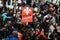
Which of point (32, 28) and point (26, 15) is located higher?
point (26, 15)

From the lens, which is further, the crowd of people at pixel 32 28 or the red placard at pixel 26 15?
the crowd of people at pixel 32 28

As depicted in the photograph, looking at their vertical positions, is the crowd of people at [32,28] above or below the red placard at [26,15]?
below

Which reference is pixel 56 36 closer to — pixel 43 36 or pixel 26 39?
pixel 43 36

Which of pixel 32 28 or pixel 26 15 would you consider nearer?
pixel 26 15

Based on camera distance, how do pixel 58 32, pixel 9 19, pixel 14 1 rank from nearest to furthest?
1. pixel 58 32
2. pixel 9 19
3. pixel 14 1

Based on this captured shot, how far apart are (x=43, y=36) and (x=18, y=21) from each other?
5.72 ft

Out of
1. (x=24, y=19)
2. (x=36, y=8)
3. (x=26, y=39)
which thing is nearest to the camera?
(x=24, y=19)

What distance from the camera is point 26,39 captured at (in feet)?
22.0

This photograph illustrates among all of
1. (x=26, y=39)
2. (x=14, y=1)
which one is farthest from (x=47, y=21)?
(x=14, y=1)

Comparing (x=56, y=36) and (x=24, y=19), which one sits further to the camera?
(x=56, y=36)

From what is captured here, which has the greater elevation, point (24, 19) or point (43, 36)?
point (24, 19)

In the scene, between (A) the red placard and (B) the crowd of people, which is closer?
(A) the red placard

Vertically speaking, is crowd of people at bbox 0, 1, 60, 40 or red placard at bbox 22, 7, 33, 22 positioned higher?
red placard at bbox 22, 7, 33, 22

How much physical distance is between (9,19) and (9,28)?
1.06 m
